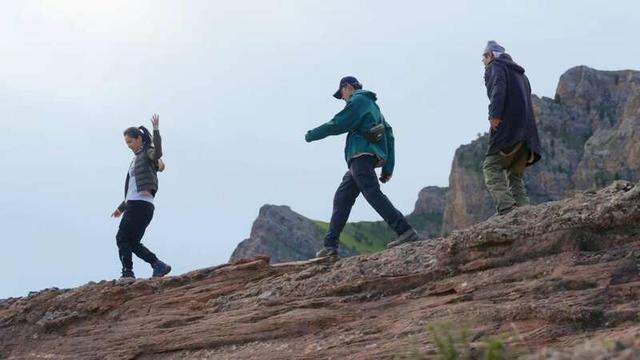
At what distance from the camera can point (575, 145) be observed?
4621 inches

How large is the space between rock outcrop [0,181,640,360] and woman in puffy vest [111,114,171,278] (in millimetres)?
794

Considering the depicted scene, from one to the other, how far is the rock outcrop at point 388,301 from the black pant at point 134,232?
771 mm

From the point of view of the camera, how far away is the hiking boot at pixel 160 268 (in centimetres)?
1400

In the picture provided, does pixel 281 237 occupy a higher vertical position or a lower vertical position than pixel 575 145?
lower

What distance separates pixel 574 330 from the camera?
836cm

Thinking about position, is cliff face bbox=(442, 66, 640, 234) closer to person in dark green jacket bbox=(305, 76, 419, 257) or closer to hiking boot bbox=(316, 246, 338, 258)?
person in dark green jacket bbox=(305, 76, 419, 257)

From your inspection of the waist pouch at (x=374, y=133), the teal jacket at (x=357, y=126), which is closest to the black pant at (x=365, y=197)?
the teal jacket at (x=357, y=126)

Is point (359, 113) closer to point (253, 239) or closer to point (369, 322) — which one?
point (369, 322)

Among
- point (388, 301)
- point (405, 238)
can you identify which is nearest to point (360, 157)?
point (405, 238)

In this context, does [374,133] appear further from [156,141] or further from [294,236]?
[294,236]

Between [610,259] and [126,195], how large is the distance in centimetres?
740

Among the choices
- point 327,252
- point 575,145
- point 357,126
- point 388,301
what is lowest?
point 388,301

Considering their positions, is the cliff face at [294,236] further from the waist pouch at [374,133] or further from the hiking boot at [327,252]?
the waist pouch at [374,133]

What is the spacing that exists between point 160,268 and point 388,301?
15.3 feet
